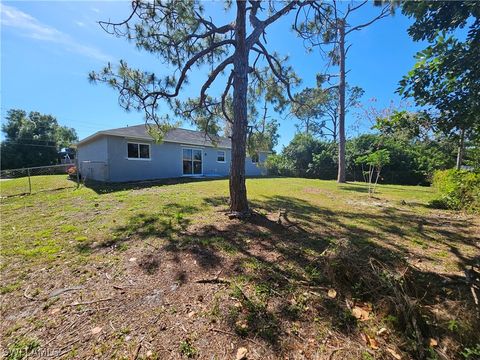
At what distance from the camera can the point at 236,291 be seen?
237 centimetres

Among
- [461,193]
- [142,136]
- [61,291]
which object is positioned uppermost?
[142,136]

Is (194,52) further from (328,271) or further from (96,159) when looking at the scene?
(96,159)

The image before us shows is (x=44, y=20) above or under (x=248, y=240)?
above

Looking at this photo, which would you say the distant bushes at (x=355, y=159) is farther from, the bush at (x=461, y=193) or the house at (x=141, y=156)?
the house at (x=141, y=156)

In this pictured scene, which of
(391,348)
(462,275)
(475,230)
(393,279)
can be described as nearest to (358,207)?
(475,230)

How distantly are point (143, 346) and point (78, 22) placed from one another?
6.67 m

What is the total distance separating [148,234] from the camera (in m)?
4.04

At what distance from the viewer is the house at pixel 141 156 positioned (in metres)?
11.7

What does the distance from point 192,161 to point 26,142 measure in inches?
939

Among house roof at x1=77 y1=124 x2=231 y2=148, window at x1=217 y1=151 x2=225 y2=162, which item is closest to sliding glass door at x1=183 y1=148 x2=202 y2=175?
house roof at x1=77 y1=124 x2=231 y2=148

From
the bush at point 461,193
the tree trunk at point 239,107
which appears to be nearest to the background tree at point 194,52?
the tree trunk at point 239,107

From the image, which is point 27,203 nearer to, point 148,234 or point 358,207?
point 148,234

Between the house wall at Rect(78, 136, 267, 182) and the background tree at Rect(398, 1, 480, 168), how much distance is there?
38.5 feet

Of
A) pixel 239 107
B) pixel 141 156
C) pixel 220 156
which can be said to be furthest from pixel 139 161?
pixel 239 107
